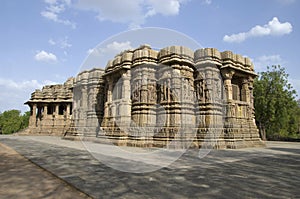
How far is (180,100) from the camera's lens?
1325 centimetres

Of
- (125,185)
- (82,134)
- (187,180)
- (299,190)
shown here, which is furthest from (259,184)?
(82,134)

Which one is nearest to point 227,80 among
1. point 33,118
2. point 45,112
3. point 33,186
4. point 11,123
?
point 33,186

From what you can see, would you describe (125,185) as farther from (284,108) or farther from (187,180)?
(284,108)

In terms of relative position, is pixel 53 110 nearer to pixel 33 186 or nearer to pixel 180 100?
pixel 180 100

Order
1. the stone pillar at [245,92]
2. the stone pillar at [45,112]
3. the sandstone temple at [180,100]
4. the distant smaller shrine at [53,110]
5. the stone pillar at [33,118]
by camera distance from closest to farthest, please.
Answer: the sandstone temple at [180,100], the stone pillar at [245,92], the distant smaller shrine at [53,110], the stone pillar at [33,118], the stone pillar at [45,112]

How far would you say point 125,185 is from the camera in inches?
166

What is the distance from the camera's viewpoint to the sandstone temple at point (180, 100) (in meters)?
12.8

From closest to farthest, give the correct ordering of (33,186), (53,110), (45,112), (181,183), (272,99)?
(33,186)
(181,183)
(272,99)
(45,112)
(53,110)

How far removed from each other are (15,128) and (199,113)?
178 feet

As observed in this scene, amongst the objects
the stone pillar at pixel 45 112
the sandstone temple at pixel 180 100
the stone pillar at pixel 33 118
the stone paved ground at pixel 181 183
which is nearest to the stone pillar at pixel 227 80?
the sandstone temple at pixel 180 100

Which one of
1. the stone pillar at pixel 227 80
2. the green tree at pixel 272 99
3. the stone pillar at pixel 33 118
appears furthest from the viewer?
the stone pillar at pixel 33 118

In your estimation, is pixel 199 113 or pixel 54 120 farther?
pixel 54 120

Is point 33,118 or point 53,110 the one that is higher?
point 53,110

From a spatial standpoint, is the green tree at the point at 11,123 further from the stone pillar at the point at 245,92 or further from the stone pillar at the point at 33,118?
the stone pillar at the point at 245,92
